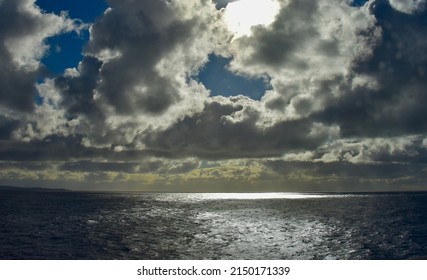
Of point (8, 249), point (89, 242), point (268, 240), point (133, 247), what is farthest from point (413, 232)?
point (8, 249)

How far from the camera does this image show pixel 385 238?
56344mm

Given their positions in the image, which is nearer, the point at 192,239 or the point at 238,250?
the point at 238,250

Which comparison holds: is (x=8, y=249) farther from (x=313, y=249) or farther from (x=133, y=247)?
(x=313, y=249)

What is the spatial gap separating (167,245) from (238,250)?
9808 millimetres
